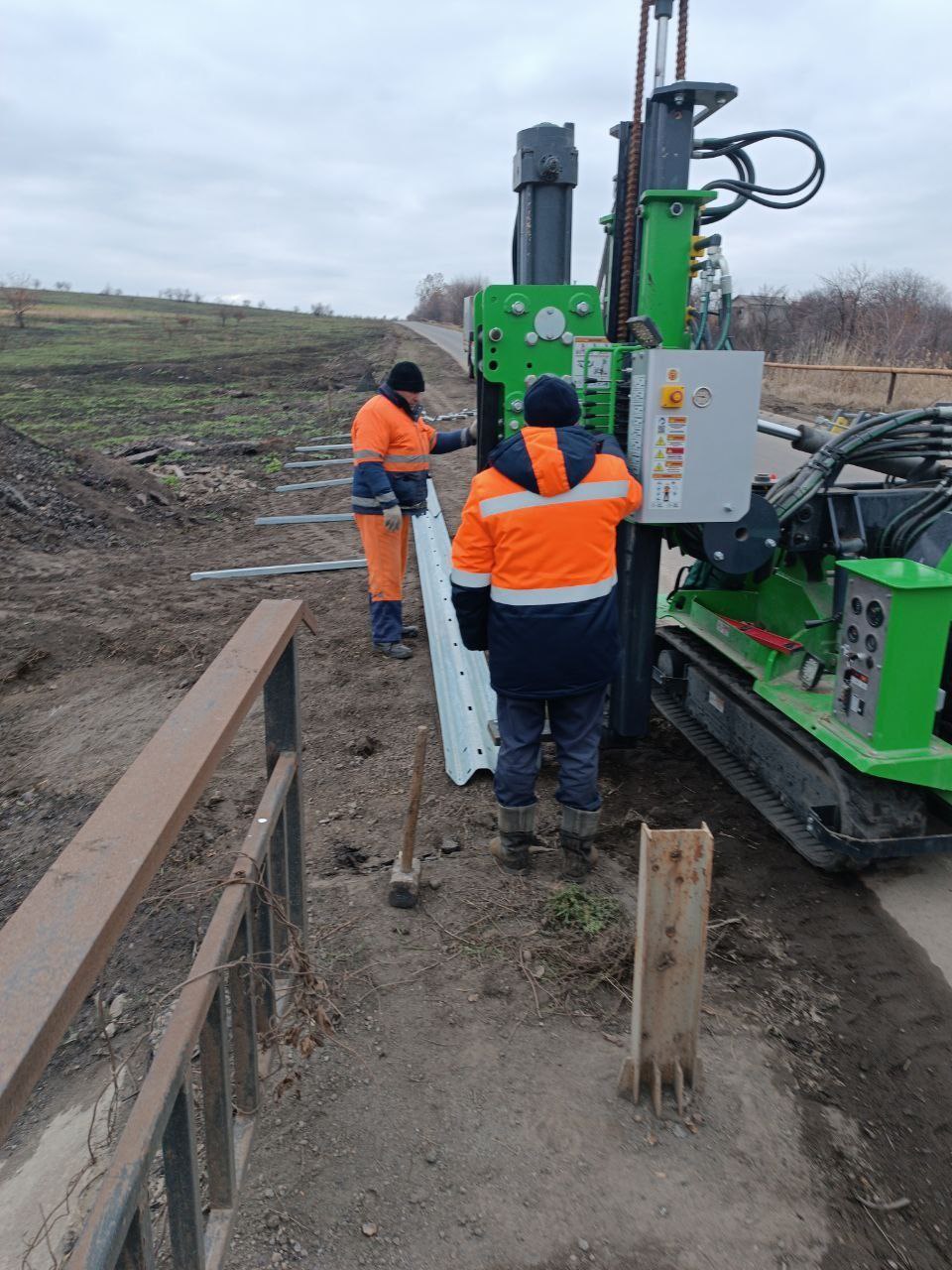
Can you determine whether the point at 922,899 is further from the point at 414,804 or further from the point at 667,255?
the point at 667,255

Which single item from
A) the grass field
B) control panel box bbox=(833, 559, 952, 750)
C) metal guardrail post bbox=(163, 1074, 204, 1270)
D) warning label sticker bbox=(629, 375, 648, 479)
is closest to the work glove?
warning label sticker bbox=(629, 375, 648, 479)

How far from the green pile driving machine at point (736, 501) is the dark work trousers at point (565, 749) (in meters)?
0.77

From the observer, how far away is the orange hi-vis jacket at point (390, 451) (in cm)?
611

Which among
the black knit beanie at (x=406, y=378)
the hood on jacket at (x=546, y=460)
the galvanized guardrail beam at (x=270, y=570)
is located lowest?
the galvanized guardrail beam at (x=270, y=570)

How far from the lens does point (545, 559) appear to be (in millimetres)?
3564

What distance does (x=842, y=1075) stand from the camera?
9.46ft

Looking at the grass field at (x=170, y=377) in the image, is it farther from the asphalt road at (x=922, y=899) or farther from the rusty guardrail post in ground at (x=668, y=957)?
the rusty guardrail post in ground at (x=668, y=957)

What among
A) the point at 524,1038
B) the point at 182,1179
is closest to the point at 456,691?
the point at 524,1038

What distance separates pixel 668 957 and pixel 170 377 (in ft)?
92.6

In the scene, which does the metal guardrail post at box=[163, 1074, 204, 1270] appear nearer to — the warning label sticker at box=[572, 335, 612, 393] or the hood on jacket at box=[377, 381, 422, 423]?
the warning label sticker at box=[572, 335, 612, 393]

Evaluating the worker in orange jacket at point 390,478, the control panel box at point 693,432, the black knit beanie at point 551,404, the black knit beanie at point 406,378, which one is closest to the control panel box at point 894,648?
the control panel box at point 693,432

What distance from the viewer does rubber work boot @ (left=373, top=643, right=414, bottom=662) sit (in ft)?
20.8

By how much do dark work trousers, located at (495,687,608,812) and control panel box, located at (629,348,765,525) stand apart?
87 cm

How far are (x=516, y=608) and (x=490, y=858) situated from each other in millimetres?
1098
